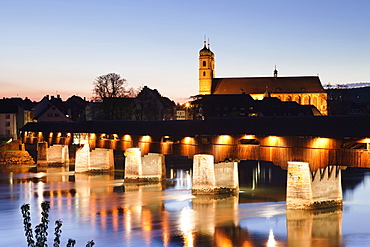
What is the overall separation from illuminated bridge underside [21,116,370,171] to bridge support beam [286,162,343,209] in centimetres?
78

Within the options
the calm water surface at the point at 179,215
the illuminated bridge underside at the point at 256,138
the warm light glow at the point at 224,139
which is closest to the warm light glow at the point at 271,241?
the calm water surface at the point at 179,215

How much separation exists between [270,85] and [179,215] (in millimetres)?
77657

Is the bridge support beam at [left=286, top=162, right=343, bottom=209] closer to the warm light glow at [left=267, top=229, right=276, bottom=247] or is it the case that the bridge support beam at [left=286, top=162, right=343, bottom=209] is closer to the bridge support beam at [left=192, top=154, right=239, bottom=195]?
the warm light glow at [left=267, top=229, right=276, bottom=247]

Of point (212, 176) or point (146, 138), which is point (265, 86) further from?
point (212, 176)

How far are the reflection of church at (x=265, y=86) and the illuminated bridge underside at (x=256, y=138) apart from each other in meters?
60.1

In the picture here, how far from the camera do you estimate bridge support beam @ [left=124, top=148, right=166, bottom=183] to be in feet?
131

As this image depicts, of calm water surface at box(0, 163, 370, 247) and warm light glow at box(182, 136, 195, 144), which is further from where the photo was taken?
warm light glow at box(182, 136, 195, 144)

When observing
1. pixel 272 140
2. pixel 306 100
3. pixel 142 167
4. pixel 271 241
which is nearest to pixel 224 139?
pixel 272 140

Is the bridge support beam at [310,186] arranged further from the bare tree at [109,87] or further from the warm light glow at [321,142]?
the bare tree at [109,87]

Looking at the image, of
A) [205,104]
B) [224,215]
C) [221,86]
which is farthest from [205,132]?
[221,86]

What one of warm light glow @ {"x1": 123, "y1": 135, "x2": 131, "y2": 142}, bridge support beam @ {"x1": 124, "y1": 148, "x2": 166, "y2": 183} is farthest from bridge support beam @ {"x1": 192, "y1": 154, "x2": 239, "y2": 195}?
warm light glow @ {"x1": 123, "y1": 135, "x2": 131, "y2": 142}

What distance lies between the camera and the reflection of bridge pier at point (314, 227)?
22.7m

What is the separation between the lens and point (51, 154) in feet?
183

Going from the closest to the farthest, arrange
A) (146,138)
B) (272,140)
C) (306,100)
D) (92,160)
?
(272,140) < (146,138) < (92,160) < (306,100)
